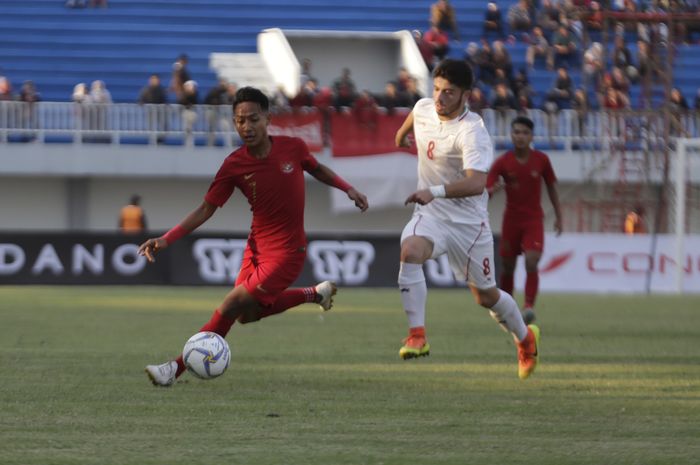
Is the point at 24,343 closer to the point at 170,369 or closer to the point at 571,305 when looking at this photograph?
the point at 170,369

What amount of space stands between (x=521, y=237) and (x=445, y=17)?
67.4 feet

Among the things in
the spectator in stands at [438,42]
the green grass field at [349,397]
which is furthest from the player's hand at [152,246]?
the spectator in stands at [438,42]

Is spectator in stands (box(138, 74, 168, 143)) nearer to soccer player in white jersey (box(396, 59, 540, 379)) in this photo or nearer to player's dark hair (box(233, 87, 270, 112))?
soccer player in white jersey (box(396, 59, 540, 379))

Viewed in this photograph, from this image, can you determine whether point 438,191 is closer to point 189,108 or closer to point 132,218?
point 132,218

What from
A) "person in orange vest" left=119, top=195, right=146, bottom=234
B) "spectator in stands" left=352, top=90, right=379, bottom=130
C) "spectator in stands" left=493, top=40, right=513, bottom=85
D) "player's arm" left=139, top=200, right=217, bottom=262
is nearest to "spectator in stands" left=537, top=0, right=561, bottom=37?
"spectator in stands" left=493, top=40, right=513, bottom=85

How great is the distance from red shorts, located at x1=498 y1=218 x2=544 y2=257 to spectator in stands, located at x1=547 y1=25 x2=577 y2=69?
19859 millimetres

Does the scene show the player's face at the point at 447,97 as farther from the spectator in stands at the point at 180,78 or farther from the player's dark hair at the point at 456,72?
the spectator in stands at the point at 180,78

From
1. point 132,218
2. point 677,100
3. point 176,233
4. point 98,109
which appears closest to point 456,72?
point 176,233

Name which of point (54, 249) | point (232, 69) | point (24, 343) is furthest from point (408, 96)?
point (24, 343)

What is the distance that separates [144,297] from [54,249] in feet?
11.9

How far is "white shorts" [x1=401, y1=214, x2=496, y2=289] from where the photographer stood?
413 inches

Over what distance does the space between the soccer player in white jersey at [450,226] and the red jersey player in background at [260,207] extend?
0.76m

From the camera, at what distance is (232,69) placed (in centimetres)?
3506

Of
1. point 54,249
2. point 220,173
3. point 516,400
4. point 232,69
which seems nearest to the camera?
point 516,400
